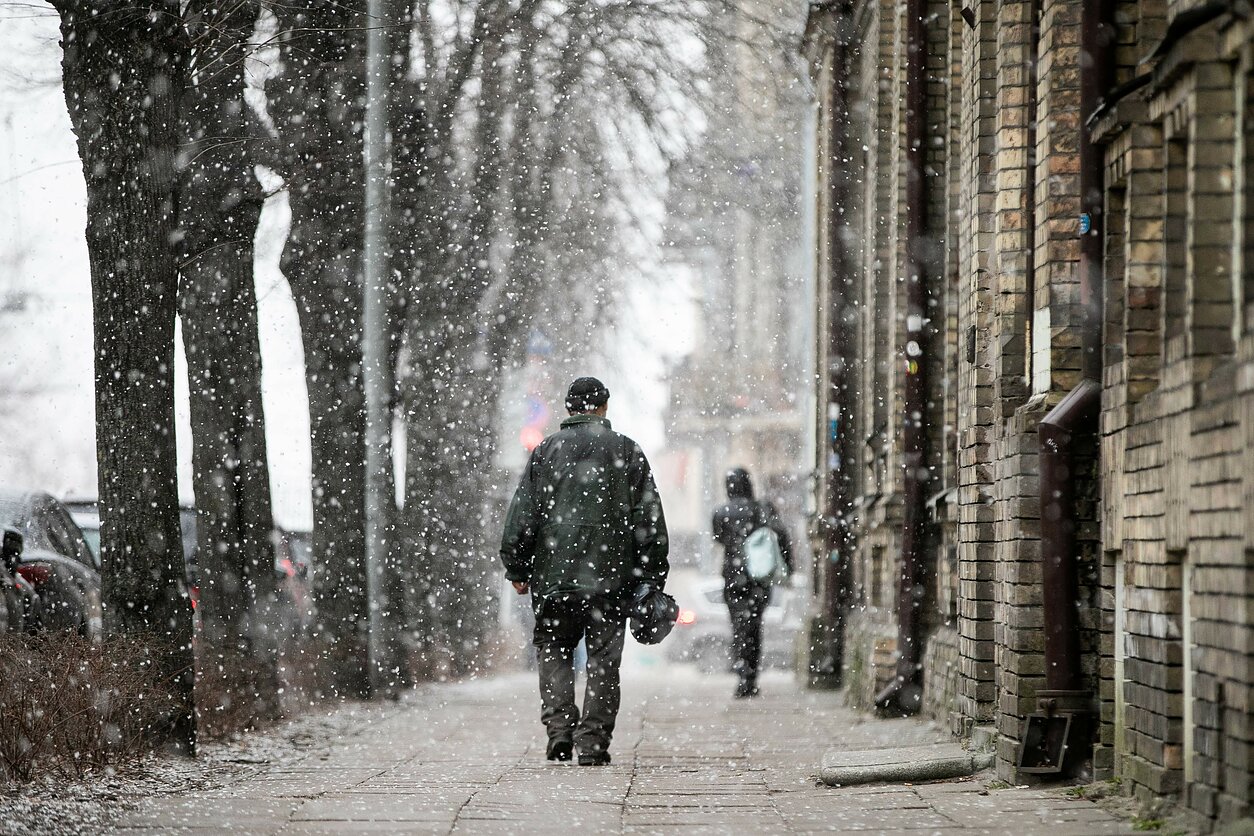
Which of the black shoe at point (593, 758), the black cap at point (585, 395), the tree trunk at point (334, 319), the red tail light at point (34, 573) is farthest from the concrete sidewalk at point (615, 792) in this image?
the tree trunk at point (334, 319)

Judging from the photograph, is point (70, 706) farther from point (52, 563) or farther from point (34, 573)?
point (52, 563)

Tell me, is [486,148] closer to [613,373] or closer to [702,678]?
[702,678]

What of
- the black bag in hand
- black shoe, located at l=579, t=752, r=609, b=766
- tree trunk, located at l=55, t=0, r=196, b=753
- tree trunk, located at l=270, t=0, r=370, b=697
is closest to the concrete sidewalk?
black shoe, located at l=579, t=752, r=609, b=766

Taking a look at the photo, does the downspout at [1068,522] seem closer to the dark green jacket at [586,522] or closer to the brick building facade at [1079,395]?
the brick building facade at [1079,395]

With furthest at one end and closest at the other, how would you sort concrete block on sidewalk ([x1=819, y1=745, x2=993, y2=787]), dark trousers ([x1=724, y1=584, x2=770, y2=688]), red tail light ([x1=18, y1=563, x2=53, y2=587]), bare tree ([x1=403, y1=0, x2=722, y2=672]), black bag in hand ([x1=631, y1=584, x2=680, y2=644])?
1. bare tree ([x1=403, y1=0, x2=722, y2=672])
2. dark trousers ([x1=724, y1=584, x2=770, y2=688])
3. red tail light ([x1=18, y1=563, x2=53, y2=587])
4. black bag in hand ([x1=631, y1=584, x2=680, y2=644])
5. concrete block on sidewalk ([x1=819, y1=745, x2=993, y2=787])

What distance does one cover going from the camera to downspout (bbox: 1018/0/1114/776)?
7254 mm

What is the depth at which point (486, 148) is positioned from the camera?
18562 millimetres

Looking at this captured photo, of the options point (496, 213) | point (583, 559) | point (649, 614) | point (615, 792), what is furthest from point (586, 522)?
point (496, 213)

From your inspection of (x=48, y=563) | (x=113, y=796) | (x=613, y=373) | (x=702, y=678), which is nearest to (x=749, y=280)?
(x=613, y=373)

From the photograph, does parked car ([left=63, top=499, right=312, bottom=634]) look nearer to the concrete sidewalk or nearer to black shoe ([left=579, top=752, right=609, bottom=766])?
the concrete sidewalk

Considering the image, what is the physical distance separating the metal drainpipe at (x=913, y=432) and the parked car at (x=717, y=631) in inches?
412

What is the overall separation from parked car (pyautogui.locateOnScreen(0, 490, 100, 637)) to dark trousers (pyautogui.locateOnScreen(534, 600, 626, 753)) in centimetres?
368

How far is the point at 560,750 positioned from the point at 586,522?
1131 millimetres

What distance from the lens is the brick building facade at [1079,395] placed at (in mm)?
5398
